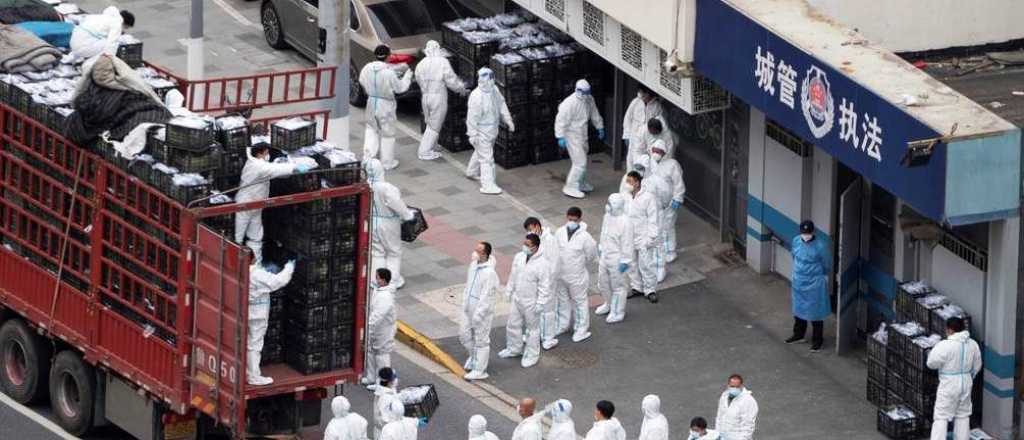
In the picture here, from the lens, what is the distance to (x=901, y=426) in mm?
24172

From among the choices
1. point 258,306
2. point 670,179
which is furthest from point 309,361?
point 670,179

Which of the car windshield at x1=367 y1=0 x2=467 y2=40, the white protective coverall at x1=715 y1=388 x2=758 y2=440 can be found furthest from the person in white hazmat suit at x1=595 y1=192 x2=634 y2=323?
the car windshield at x1=367 y1=0 x2=467 y2=40

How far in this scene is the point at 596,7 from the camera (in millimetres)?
29734

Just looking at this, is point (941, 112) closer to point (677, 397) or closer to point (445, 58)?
point (677, 397)

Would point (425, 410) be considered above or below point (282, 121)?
below

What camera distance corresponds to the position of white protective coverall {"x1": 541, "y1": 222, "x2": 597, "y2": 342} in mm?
26406

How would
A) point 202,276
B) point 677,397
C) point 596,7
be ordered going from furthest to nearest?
point 596,7 < point 677,397 < point 202,276

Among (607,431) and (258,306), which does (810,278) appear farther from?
(258,306)

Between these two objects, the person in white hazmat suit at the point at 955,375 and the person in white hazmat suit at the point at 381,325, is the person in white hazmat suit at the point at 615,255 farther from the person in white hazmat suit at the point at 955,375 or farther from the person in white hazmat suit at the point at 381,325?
the person in white hazmat suit at the point at 955,375

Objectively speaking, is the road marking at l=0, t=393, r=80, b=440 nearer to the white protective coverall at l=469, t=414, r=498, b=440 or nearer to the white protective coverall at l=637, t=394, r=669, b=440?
the white protective coverall at l=469, t=414, r=498, b=440

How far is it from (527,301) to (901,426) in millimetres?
4102

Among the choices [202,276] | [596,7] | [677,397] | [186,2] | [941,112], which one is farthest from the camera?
[186,2]

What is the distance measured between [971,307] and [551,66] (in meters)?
8.58

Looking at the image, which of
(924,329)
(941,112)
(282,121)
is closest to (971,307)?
(924,329)
